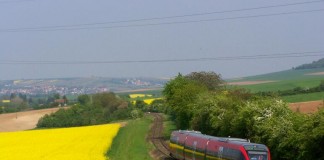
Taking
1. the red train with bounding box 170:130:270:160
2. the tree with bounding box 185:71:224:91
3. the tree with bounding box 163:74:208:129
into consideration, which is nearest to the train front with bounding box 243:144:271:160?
the red train with bounding box 170:130:270:160

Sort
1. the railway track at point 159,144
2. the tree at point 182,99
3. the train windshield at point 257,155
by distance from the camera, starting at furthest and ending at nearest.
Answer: the tree at point 182,99 < the railway track at point 159,144 < the train windshield at point 257,155

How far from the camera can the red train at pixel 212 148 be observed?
2927cm

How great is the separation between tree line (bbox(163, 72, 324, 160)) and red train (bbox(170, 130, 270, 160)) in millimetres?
2082

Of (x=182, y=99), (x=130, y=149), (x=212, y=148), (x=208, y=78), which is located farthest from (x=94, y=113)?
(x=212, y=148)

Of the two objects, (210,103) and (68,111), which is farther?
(68,111)

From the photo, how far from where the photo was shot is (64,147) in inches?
2174

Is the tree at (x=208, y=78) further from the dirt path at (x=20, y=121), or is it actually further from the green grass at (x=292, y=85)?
the dirt path at (x=20, y=121)

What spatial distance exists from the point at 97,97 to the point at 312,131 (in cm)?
11434

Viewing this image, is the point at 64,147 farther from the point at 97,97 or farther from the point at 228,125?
the point at 97,97

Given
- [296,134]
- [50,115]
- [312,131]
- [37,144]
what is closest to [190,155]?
[296,134]

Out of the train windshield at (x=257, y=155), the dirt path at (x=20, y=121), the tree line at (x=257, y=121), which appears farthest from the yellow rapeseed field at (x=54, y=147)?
the dirt path at (x=20, y=121)

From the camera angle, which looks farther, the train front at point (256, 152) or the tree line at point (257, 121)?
the train front at point (256, 152)

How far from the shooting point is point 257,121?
1538 inches

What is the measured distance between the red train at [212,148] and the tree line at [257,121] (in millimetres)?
2082
